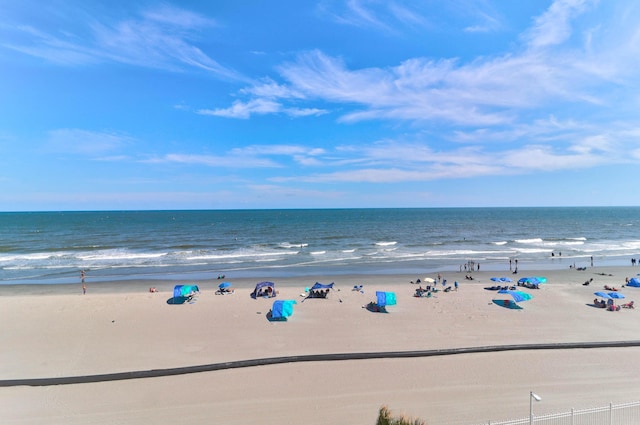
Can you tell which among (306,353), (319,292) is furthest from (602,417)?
(319,292)

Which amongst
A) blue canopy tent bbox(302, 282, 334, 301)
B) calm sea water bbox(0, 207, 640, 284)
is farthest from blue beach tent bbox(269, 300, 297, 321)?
calm sea water bbox(0, 207, 640, 284)

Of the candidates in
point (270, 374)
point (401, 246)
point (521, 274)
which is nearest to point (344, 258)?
point (401, 246)

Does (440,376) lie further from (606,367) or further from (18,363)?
(18,363)

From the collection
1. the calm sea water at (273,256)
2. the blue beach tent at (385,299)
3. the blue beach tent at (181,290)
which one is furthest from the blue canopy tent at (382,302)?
the calm sea water at (273,256)

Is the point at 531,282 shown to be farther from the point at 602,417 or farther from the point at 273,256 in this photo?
the point at 273,256

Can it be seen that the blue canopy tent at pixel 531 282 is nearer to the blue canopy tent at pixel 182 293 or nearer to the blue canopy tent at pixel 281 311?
the blue canopy tent at pixel 281 311

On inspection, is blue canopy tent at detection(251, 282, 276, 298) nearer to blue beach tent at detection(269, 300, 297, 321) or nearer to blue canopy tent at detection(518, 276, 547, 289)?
blue beach tent at detection(269, 300, 297, 321)
